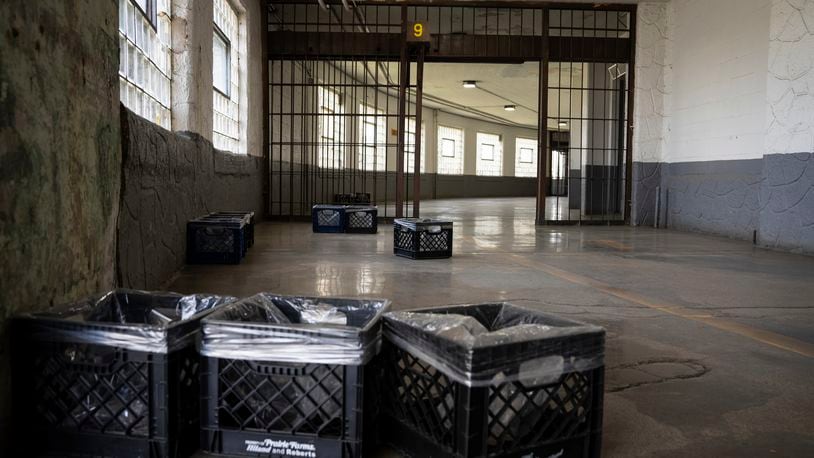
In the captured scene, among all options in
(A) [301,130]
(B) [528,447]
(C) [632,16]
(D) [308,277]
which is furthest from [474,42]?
(B) [528,447]

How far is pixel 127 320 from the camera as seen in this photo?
8.01ft

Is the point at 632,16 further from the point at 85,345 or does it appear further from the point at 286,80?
the point at 85,345

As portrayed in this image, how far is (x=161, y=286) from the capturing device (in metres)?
4.70

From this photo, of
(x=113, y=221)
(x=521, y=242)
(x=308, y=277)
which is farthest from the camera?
(x=521, y=242)

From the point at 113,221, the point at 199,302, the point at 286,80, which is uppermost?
the point at 286,80

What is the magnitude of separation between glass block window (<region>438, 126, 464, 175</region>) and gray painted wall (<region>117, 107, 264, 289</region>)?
17.8 meters

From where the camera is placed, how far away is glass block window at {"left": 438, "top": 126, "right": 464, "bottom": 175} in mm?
24961

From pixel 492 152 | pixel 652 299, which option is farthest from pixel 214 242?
pixel 492 152

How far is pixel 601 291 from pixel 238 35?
7.60m

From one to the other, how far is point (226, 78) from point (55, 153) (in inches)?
293

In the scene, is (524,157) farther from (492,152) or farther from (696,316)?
(696,316)

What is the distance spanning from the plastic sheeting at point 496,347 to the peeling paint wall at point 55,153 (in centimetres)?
125

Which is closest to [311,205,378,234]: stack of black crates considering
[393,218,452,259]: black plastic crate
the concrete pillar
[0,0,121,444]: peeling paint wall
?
[393,218,452,259]: black plastic crate

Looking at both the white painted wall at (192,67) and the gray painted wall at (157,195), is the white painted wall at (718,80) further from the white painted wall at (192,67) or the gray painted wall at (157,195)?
the gray painted wall at (157,195)
